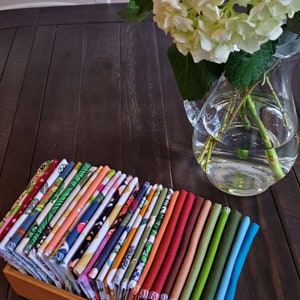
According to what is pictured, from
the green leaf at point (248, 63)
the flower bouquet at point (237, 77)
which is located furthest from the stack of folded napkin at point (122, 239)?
the green leaf at point (248, 63)

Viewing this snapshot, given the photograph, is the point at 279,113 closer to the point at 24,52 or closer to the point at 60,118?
the point at 60,118

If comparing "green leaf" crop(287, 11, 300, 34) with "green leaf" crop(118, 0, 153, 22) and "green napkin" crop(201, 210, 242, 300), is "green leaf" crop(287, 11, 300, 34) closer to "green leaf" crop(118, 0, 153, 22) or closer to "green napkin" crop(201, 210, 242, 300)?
"green leaf" crop(118, 0, 153, 22)

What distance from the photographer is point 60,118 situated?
2.97 feet

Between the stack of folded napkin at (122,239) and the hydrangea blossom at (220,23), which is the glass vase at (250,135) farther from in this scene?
the hydrangea blossom at (220,23)

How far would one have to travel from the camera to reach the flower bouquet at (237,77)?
396mm

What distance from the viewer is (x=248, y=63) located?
47cm

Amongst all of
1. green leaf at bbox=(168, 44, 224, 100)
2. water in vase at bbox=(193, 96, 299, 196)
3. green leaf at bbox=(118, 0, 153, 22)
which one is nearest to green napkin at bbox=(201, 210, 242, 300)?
water in vase at bbox=(193, 96, 299, 196)

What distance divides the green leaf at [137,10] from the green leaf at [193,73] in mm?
58

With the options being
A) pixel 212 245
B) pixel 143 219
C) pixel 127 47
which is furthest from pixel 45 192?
pixel 127 47

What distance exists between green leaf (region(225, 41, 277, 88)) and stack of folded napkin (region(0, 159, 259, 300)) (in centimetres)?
23

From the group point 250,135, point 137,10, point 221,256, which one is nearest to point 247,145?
point 250,135

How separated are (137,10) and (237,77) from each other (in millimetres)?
145

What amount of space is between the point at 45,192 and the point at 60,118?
30cm

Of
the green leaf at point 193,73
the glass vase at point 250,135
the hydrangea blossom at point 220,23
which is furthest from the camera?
the glass vase at point 250,135
